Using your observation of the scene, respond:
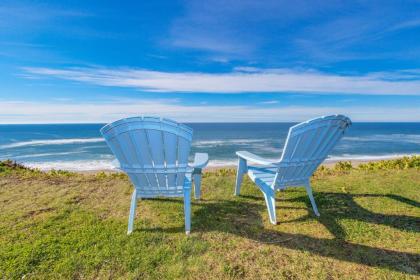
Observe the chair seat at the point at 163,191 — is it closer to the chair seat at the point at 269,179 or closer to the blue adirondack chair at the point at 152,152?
the blue adirondack chair at the point at 152,152

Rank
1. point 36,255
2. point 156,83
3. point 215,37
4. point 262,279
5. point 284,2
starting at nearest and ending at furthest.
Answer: point 262,279, point 36,255, point 284,2, point 215,37, point 156,83

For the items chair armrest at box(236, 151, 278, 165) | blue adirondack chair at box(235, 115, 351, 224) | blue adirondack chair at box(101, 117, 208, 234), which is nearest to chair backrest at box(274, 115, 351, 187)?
blue adirondack chair at box(235, 115, 351, 224)

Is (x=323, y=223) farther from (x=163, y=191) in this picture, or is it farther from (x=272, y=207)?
(x=163, y=191)

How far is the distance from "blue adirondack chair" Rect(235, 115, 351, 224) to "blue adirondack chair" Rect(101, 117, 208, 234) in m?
1.04

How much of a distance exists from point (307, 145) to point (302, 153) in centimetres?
12

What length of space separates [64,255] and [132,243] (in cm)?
62

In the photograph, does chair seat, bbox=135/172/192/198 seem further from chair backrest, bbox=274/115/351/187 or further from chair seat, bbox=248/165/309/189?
chair backrest, bbox=274/115/351/187

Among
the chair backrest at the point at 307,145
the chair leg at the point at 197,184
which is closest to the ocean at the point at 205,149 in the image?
the chair leg at the point at 197,184

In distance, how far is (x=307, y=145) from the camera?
9.76 ft

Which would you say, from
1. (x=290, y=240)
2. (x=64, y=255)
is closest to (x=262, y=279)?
(x=290, y=240)

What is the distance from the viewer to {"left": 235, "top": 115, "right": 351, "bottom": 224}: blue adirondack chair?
9.22 feet

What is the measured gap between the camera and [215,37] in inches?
481

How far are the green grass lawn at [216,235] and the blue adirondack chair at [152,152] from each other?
404mm

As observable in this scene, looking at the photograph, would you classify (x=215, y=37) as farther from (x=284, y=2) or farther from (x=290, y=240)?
(x=290, y=240)
